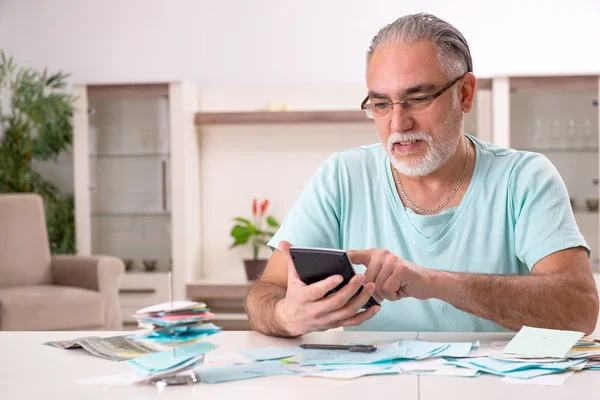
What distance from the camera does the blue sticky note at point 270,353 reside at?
4.84ft

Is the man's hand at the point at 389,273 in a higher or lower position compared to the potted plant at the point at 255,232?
higher

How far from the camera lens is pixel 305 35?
18.4 ft

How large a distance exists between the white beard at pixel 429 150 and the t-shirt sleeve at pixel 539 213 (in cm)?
16

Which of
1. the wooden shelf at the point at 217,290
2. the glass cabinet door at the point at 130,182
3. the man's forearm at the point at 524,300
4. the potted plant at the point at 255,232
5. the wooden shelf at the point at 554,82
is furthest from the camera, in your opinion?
the glass cabinet door at the point at 130,182

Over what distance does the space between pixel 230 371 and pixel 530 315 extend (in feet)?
2.14

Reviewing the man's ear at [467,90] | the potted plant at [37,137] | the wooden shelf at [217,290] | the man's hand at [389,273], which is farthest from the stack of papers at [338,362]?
the potted plant at [37,137]

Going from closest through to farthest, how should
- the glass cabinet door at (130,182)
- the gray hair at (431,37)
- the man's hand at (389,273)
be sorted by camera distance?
the man's hand at (389,273)
the gray hair at (431,37)
the glass cabinet door at (130,182)

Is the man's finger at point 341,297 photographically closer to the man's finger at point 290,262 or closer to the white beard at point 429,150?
the man's finger at point 290,262

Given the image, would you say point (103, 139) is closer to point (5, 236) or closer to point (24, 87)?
point (24, 87)

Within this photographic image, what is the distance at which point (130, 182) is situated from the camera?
5.55 m

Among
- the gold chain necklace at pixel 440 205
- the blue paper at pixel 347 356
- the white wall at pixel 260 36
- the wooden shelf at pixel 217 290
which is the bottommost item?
the wooden shelf at pixel 217 290

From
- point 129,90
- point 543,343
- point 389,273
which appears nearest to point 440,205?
point 389,273

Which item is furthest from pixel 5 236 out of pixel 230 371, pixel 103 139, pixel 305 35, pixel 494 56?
pixel 230 371

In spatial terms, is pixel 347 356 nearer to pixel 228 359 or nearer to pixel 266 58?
pixel 228 359
